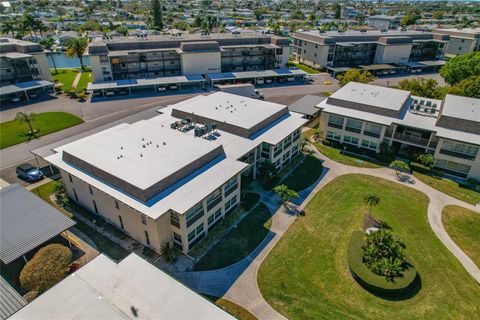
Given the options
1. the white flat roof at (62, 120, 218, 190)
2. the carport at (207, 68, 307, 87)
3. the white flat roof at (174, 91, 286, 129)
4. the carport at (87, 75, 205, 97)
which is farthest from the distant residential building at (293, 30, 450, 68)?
the white flat roof at (62, 120, 218, 190)

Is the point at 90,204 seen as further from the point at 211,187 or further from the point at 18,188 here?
the point at 211,187

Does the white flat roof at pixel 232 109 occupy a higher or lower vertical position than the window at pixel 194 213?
higher

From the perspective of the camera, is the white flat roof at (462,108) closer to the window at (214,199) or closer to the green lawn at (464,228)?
the green lawn at (464,228)

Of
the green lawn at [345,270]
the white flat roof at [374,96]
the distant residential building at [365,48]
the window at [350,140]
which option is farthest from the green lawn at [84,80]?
the distant residential building at [365,48]

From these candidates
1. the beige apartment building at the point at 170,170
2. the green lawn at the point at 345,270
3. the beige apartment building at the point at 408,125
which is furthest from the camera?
the beige apartment building at the point at 408,125

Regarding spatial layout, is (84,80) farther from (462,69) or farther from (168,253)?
(462,69)

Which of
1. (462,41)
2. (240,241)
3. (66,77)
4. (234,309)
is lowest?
(234,309)

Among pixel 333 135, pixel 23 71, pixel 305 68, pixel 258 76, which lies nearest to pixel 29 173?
pixel 23 71

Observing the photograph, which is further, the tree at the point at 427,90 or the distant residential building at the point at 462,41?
the distant residential building at the point at 462,41
